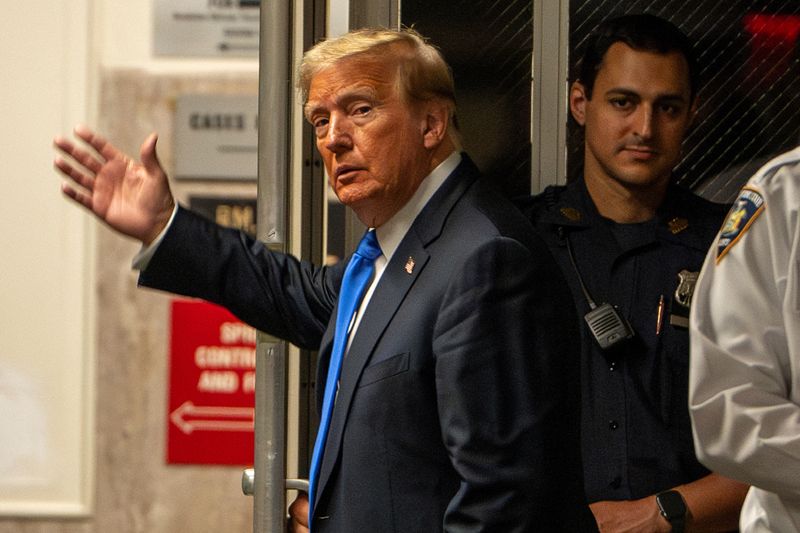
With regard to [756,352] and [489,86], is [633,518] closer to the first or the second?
[756,352]

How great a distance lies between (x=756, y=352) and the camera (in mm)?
1703

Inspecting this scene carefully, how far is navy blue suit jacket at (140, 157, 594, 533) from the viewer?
1.94 metres

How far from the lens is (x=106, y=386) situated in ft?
18.7

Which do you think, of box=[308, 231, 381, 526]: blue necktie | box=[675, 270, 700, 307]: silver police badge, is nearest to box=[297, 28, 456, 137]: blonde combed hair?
box=[308, 231, 381, 526]: blue necktie

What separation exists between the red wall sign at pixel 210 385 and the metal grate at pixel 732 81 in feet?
9.38

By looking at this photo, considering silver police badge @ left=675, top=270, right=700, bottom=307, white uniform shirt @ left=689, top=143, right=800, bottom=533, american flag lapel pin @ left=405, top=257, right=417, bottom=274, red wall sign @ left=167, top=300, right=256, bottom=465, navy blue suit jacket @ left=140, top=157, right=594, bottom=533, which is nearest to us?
white uniform shirt @ left=689, top=143, right=800, bottom=533

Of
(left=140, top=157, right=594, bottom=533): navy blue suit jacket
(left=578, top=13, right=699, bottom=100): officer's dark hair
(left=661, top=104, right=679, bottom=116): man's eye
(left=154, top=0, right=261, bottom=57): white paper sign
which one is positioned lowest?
(left=140, top=157, right=594, bottom=533): navy blue suit jacket

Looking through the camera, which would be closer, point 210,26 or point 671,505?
point 671,505

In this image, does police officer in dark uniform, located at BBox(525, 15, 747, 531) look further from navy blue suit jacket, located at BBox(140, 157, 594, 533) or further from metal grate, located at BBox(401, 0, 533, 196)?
navy blue suit jacket, located at BBox(140, 157, 594, 533)

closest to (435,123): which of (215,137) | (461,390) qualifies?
(461,390)

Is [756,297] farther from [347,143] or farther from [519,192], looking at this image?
[519,192]

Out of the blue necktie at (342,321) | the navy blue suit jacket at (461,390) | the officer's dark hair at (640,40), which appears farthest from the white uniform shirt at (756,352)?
the officer's dark hair at (640,40)

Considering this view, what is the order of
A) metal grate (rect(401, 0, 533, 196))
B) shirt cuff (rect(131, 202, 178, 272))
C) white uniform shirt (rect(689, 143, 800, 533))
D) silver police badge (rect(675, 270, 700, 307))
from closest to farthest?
white uniform shirt (rect(689, 143, 800, 533)), shirt cuff (rect(131, 202, 178, 272)), silver police badge (rect(675, 270, 700, 307)), metal grate (rect(401, 0, 533, 196))

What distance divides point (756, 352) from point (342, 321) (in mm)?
776
